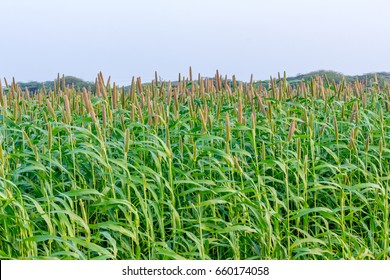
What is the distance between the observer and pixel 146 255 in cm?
387

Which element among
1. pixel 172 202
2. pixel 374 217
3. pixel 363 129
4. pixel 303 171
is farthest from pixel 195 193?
pixel 363 129

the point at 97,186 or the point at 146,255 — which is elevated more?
the point at 97,186

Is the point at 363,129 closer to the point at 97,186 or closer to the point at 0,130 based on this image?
the point at 97,186

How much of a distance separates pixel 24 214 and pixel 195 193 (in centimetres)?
132

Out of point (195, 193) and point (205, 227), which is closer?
point (205, 227)

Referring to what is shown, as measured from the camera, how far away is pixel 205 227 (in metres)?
3.75
